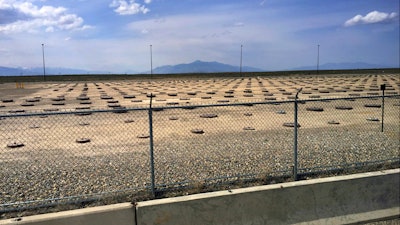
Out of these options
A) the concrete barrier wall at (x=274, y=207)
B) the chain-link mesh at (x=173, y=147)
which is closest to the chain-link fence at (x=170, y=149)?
the chain-link mesh at (x=173, y=147)

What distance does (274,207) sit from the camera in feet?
18.1

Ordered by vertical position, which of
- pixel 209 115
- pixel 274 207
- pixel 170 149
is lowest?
pixel 274 207

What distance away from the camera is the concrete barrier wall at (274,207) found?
492 cm

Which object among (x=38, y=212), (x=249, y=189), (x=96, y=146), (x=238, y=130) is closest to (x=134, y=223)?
(x=38, y=212)

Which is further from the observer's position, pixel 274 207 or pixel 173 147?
pixel 173 147

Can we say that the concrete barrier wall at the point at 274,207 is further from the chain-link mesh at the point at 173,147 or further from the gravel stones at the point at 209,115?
the gravel stones at the point at 209,115

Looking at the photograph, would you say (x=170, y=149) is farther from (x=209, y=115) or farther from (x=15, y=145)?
(x=209, y=115)

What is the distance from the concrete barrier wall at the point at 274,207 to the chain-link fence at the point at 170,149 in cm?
71

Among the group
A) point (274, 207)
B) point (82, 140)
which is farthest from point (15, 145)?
point (274, 207)

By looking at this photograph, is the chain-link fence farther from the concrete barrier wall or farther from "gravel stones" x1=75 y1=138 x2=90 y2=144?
the concrete barrier wall

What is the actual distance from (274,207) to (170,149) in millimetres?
3851

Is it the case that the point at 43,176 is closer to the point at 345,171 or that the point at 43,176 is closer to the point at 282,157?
the point at 282,157

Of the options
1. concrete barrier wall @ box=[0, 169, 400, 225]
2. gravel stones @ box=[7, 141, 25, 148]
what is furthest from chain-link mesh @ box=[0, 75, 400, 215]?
concrete barrier wall @ box=[0, 169, 400, 225]

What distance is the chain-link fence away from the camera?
243 inches
